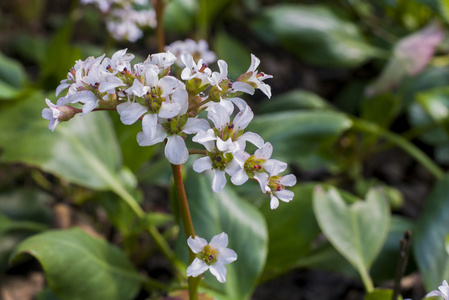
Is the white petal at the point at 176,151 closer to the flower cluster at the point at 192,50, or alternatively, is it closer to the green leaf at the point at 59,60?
the flower cluster at the point at 192,50

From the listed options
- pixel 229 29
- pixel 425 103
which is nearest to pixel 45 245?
pixel 425 103

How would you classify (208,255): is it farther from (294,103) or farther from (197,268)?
(294,103)

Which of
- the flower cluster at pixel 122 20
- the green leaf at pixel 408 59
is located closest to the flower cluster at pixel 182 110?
the flower cluster at pixel 122 20

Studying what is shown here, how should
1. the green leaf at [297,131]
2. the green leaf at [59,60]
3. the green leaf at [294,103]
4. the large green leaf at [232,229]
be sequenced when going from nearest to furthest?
1. the large green leaf at [232,229]
2. the green leaf at [297,131]
3. the green leaf at [59,60]
4. the green leaf at [294,103]

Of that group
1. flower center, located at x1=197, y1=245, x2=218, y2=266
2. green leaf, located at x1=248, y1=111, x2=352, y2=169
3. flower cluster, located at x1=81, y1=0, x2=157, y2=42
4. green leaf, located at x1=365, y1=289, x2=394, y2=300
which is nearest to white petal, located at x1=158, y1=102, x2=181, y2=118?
flower center, located at x1=197, y1=245, x2=218, y2=266

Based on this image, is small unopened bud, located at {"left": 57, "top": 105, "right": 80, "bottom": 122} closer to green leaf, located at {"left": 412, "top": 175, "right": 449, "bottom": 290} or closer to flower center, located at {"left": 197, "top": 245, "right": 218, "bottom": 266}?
flower center, located at {"left": 197, "top": 245, "right": 218, "bottom": 266}

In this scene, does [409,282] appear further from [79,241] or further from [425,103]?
[79,241]
